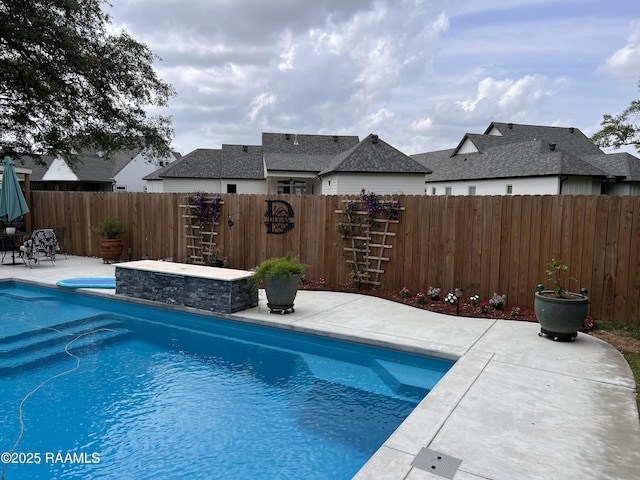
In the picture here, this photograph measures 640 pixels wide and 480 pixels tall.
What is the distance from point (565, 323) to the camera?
536 centimetres

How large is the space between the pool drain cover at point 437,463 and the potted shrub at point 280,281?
397cm

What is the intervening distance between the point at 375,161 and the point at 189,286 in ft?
52.4

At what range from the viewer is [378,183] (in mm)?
21672

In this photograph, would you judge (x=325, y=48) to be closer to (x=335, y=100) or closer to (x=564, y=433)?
(x=335, y=100)

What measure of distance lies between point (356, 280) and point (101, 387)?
5058 millimetres

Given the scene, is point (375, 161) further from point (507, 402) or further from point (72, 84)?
point (507, 402)

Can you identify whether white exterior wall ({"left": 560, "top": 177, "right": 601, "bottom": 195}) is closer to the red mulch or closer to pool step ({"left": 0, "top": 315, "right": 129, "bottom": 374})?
the red mulch

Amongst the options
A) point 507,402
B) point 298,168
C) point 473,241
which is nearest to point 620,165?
point 298,168

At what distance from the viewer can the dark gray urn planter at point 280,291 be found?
21.9 ft

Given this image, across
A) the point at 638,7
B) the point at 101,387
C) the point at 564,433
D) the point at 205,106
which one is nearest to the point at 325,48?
the point at 205,106

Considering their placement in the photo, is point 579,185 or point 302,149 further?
point 302,149

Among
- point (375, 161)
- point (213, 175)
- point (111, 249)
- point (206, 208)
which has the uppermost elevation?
point (375, 161)

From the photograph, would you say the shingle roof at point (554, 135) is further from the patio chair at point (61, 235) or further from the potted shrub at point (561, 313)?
the potted shrub at point (561, 313)

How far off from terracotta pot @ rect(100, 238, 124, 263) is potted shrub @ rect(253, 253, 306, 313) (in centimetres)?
643
